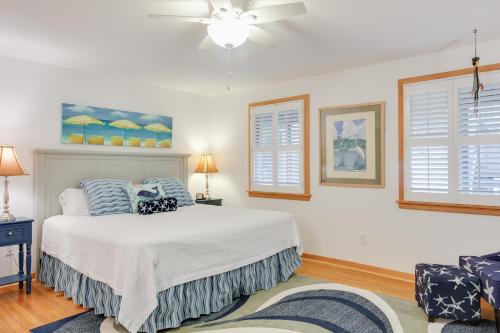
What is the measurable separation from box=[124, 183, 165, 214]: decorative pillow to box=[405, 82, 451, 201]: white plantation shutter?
2.78 metres

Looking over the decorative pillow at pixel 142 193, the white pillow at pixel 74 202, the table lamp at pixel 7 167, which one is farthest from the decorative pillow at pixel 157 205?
the table lamp at pixel 7 167

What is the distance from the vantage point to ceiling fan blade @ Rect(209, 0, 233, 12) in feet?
7.23

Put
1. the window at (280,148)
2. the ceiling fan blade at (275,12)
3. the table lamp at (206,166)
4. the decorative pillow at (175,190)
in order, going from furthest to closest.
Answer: the table lamp at (206,166), the window at (280,148), the decorative pillow at (175,190), the ceiling fan blade at (275,12)

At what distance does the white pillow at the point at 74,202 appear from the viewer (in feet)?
11.6

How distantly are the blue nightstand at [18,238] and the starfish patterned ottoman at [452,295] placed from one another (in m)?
3.55

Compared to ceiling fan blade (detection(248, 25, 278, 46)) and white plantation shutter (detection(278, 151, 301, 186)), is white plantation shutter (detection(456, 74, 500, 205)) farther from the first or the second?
ceiling fan blade (detection(248, 25, 278, 46))

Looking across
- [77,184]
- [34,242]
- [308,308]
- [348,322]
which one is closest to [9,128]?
[77,184]

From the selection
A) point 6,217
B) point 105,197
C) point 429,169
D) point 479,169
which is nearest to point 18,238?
point 6,217

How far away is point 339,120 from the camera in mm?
4180

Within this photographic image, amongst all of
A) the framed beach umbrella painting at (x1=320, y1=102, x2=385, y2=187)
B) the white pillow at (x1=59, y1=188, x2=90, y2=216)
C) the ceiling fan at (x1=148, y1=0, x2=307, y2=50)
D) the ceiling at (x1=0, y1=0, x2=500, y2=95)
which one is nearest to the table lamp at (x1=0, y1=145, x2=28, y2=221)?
the white pillow at (x1=59, y1=188, x2=90, y2=216)

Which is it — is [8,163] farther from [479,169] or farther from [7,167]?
[479,169]

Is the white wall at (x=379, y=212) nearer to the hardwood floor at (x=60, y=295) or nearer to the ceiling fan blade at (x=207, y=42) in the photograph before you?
the hardwood floor at (x=60, y=295)

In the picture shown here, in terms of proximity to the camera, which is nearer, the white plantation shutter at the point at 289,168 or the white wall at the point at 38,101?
the white wall at the point at 38,101

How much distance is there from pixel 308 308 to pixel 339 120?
2.27 m
